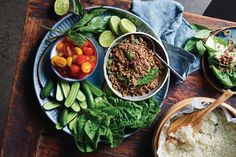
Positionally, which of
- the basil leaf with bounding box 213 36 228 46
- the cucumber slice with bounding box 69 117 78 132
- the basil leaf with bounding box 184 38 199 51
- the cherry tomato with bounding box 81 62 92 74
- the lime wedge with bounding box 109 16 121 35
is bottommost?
the cucumber slice with bounding box 69 117 78 132

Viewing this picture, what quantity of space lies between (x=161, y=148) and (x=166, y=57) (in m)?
0.31

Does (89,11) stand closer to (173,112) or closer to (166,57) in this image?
(166,57)

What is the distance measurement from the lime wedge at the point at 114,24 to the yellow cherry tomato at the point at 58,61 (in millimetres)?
205

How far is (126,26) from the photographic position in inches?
60.1

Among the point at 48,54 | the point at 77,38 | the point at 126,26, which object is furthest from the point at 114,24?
the point at 48,54

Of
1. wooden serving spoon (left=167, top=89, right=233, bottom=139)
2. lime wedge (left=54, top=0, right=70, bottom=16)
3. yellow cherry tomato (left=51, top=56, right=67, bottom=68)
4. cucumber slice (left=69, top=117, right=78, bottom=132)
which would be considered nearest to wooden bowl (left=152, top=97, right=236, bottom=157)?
wooden serving spoon (left=167, top=89, right=233, bottom=139)

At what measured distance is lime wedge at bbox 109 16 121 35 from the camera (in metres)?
1.53

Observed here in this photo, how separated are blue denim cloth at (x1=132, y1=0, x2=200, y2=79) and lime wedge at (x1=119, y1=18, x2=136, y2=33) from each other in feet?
0.18

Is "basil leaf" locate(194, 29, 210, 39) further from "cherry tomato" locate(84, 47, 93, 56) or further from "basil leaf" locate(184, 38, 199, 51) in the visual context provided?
"cherry tomato" locate(84, 47, 93, 56)

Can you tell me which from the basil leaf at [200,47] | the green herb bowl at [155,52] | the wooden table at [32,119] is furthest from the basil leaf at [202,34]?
the wooden table at [32,119]

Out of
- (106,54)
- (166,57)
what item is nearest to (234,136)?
(166,57)

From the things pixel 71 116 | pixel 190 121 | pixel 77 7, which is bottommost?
pixel 190 121

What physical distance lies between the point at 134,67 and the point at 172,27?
0.78ft

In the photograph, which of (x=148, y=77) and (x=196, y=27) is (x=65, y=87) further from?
(x=196, y=27)
